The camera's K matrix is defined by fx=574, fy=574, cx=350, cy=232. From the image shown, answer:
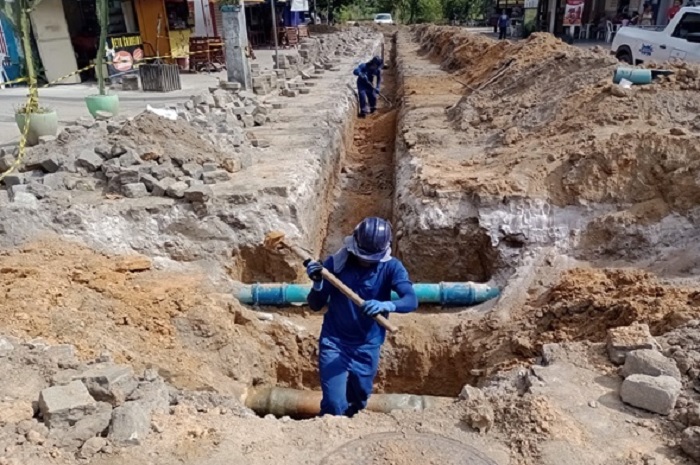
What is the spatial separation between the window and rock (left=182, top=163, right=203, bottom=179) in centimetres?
1103

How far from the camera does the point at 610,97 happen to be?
7.98 metres

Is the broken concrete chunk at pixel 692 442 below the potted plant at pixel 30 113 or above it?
below

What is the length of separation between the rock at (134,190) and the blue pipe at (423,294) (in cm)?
189

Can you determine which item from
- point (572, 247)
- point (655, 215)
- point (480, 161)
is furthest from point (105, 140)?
point (655, 215)

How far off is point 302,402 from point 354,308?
132 cm

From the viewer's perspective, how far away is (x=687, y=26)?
12.5 m

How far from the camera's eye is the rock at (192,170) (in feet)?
24.4

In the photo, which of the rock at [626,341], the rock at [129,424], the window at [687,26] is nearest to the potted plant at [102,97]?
the rock at [129,424]

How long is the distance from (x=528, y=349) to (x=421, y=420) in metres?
1.84

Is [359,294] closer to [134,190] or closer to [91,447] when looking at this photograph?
[91,447]

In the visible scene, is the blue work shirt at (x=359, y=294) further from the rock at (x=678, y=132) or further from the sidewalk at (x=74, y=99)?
the sidewalk at (x=74, y=99)

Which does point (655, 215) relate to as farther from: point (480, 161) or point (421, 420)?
point (421, 420)

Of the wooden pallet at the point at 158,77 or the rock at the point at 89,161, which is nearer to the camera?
the rock at the point at 89,161

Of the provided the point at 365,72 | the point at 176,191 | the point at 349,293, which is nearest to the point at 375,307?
the point at 349,293
